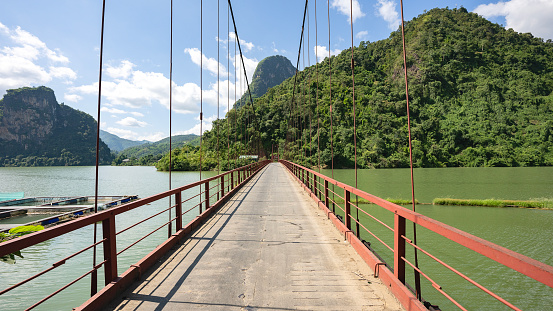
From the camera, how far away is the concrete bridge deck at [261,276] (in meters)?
2.75

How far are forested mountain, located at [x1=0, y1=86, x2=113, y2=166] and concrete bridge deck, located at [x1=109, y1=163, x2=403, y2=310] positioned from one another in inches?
5685

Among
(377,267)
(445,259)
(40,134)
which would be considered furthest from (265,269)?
(40,134)

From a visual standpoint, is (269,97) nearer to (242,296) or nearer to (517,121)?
(517,121)

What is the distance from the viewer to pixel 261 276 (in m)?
3.41

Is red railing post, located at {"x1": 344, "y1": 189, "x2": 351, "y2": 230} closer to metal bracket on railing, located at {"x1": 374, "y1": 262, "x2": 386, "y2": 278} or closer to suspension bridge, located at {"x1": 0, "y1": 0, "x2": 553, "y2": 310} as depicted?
suspension bridge, located at {"x1": 0, "y1": 0, "x2": 553, "y2": 310}

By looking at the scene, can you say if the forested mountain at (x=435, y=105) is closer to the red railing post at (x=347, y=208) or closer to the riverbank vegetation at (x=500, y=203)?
the riverbank vegetation at (x=500, y=203)

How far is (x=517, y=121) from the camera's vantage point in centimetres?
7750

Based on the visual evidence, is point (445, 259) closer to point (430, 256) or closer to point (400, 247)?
point (400, 247)

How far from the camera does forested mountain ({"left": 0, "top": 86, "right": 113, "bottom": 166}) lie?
410ft

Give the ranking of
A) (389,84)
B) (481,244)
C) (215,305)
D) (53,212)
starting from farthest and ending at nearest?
(389,84) → (53,212) → (215,305) → (481,244)

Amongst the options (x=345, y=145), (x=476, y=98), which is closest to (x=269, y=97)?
(x=345, y=145)

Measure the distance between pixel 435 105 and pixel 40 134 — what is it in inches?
6802

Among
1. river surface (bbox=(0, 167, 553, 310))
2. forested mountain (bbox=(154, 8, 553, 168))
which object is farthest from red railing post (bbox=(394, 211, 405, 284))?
forested mountain (bbox=(154, 8, 553, 168))

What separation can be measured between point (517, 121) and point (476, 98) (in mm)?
12004
